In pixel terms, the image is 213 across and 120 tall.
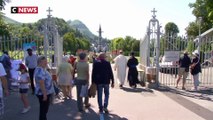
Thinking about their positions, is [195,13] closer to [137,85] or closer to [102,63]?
[137,85]

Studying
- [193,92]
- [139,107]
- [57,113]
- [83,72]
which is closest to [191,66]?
[193,92]

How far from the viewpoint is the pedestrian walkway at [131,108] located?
1091 cm

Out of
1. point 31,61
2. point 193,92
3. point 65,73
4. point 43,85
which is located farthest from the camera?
point 193,92

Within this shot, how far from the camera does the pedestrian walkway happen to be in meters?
10.9

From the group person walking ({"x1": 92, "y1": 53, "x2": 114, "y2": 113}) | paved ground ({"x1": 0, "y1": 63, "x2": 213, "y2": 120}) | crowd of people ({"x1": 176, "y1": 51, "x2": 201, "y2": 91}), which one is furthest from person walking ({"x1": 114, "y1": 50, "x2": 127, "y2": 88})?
person walking ({"x1": 92, "y1": 53, "x2": 114, "y2": 113})

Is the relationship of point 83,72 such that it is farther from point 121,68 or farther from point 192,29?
point 192,29

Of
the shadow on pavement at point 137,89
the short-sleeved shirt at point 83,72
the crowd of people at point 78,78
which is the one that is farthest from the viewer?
the shadow on pavement at point 137,89

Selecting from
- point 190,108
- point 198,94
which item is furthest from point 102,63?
point 198,94

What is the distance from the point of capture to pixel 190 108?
12.5 meters

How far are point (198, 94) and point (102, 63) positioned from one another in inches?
246

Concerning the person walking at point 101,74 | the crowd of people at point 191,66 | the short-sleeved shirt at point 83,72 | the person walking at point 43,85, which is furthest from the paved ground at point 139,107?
the person walking at point 43,85

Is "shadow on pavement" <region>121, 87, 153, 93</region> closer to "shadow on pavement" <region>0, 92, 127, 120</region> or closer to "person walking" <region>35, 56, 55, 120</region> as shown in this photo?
"shadow on pavement" <region>0, 92, 127, 120</region>

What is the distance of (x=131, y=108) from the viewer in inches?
485

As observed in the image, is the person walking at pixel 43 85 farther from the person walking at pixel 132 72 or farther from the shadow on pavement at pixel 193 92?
the person walking at pixel 132 72
